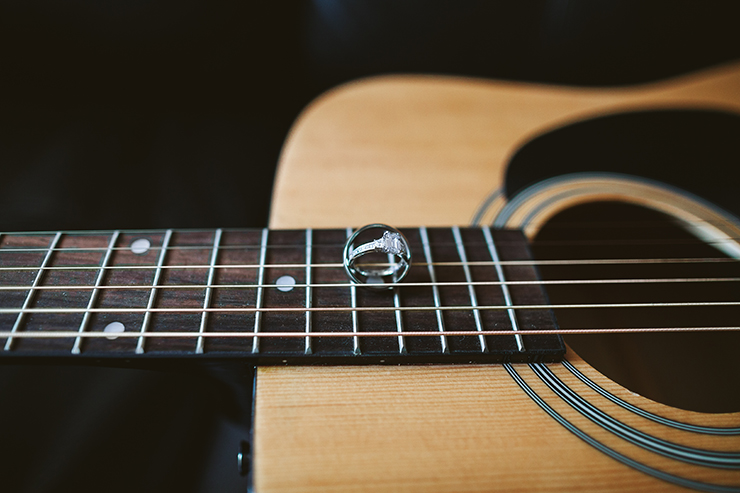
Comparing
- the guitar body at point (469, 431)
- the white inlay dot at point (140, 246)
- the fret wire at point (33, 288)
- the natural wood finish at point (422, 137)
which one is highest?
the natural wood finish at point (422, 137)

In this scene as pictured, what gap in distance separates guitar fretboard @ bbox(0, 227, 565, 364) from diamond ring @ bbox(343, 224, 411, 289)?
0.02 meters

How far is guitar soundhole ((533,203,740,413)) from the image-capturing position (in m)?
0.58

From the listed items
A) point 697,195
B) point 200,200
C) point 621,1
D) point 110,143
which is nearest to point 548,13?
point 621,1

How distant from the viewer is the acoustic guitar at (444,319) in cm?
49

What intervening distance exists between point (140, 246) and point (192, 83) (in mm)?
564

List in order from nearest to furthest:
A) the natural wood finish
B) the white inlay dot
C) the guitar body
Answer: the guitar body → the white inlay dot → the natural wood finish

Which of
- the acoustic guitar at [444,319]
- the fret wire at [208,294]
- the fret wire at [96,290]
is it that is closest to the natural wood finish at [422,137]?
the acoustic guitar at [444,319]

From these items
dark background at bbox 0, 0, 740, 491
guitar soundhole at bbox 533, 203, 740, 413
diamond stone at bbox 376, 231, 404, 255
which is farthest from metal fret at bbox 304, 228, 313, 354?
guitar soundhole at bbox 533, 203, 740, 413

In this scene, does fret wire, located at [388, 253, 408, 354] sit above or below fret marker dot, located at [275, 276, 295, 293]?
below

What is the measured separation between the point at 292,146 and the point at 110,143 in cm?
38

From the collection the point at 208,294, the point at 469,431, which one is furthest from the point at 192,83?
the point at 469,431

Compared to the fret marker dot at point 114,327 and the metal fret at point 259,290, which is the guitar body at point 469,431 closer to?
the metal fret at point 259,290

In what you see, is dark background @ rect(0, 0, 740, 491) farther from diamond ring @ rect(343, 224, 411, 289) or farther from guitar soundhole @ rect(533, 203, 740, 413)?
guitar soundhole @ rect(533, 203, 740, 413)

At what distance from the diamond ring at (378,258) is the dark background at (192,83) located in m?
0.29
